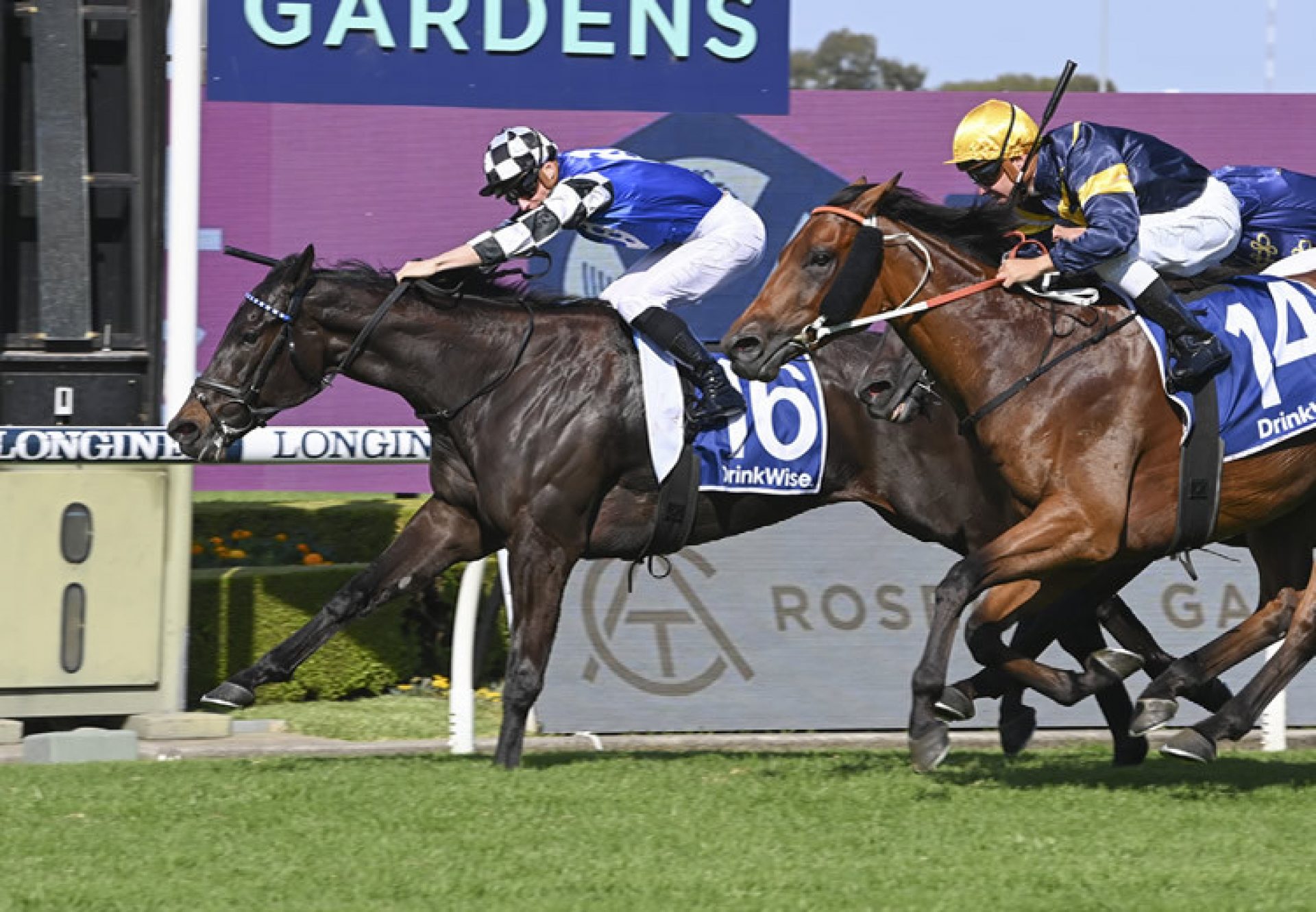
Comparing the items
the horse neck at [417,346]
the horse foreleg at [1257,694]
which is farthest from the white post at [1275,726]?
the horse neck at [417,346]

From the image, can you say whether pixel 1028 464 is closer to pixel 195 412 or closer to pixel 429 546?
pixel 429 546

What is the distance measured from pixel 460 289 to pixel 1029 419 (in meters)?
1.73

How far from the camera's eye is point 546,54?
357 inches

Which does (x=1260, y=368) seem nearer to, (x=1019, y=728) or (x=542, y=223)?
(x=1019, y=728)

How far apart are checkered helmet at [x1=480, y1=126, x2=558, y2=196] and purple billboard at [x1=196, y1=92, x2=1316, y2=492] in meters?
3.48

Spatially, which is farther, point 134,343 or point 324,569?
point 324,569

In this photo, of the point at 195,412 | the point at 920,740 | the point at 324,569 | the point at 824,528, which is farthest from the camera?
the point at 324,569

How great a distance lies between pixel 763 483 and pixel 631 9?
3.30 metres

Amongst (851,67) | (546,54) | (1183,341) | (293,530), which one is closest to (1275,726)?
(1183,341)

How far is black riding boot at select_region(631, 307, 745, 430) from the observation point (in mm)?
6188

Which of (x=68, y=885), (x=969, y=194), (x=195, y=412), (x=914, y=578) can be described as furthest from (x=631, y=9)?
(x=68, y=885)

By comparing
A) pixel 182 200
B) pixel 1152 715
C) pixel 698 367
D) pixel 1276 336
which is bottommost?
pixel 1152 715

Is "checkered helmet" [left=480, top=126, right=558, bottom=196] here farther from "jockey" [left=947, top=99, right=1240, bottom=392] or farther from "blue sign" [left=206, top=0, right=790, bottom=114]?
"blue sign" [left=206, top=0, right=790, bottom=114]

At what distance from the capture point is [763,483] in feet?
20.8
